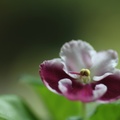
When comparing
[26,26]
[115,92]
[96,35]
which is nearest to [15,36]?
[26,26]

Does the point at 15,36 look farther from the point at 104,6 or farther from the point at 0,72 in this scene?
the point at 104,6

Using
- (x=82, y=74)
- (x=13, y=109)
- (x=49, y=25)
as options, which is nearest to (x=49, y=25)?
(x=49, y=25)

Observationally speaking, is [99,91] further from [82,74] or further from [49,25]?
[49,25]

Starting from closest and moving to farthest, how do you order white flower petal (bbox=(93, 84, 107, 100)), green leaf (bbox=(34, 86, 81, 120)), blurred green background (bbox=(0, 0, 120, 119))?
white flower petal (bbox=(93, 84, 107, 100))
green leaf (bbox=(34, 86, 81, 120))
blurred green background (bbox=(0, 0, 120, 119))

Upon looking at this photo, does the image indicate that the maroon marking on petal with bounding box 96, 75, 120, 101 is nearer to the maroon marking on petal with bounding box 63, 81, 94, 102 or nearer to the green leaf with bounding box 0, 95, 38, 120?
the maroon marking on petal with bounding box 63, 81, 94, 102

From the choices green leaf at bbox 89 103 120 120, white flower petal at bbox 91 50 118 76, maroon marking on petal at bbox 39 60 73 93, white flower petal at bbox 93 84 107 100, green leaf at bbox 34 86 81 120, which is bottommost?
white flower petal at bbox 93 84 107 100

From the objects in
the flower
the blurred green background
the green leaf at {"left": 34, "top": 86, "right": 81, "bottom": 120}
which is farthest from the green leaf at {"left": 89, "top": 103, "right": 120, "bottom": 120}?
the blurred green background

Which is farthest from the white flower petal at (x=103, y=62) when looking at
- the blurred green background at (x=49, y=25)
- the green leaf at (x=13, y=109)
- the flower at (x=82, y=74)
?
the blurred green background at (x=49, y=25)
